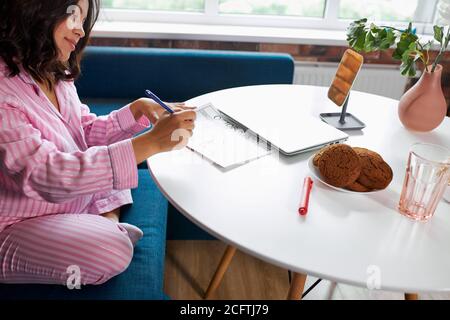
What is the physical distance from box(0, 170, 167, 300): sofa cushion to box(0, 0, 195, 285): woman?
2cm

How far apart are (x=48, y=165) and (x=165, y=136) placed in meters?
0.24

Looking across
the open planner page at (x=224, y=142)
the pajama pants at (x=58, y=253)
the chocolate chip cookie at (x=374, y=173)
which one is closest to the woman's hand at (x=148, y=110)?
the open planner page at (x=224, y=142)

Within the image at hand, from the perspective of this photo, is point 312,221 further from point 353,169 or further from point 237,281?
point 237,281

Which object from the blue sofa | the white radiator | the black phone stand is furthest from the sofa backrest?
the black phone stand

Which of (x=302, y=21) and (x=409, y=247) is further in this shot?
(x=302, y=21)

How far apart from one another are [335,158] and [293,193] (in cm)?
11

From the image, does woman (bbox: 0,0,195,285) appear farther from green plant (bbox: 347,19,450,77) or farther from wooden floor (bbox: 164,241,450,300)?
wooden floor (bbox: 164,241,450,300)

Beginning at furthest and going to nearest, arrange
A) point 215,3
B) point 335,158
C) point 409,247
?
1. point 215,3
2. point 335,158
3. point 409,247

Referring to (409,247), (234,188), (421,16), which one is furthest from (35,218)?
(421,16)

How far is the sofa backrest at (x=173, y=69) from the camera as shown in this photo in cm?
191

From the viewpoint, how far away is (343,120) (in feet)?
4.21

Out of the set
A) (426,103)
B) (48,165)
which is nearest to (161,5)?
(426,103)
